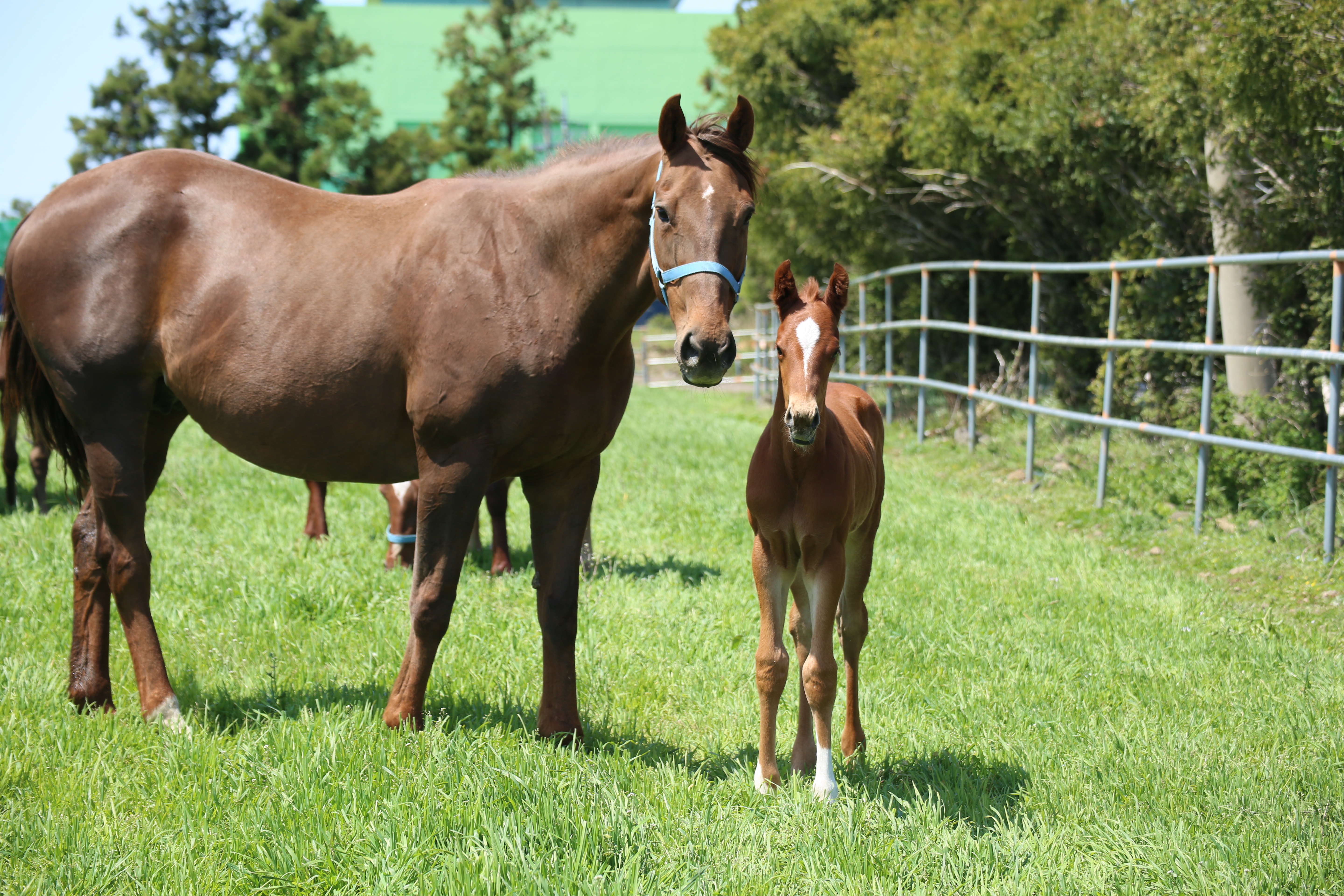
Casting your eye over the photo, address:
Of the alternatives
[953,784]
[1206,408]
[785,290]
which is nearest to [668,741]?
[953,784]

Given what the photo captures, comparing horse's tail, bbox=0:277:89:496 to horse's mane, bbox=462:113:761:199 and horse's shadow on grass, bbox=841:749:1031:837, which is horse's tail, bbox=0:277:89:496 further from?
horse's shadow on grass, bbox=841:749:1031:837

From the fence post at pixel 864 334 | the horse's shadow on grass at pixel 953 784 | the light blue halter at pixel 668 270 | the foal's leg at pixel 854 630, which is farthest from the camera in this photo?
the fence post at pixel 864 334

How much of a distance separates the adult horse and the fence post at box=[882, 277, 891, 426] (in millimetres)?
8943

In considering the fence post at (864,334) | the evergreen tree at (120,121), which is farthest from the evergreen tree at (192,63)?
the fence post at (864,334)

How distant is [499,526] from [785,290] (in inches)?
128

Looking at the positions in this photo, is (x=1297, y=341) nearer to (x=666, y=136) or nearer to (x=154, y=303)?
(x=666, y=136)

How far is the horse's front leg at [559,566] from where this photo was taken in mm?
3811

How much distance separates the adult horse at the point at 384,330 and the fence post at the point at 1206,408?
477cm

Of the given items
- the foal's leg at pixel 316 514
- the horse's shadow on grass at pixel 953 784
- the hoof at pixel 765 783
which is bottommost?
the horse's shadow on grass at pixel 953 784

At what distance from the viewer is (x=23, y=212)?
96.0 feet

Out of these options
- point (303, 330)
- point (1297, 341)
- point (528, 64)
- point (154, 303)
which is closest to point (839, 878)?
point (303, 330)

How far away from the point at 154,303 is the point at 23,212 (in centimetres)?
3139

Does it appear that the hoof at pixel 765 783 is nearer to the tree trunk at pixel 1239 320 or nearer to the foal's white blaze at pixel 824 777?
the foal's white blaze at pixel 824 777

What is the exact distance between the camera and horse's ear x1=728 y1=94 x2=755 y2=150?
323 centimetres
